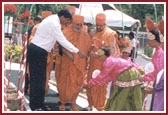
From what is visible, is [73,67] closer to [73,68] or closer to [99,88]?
[73,68]

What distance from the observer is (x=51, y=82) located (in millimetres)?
12352

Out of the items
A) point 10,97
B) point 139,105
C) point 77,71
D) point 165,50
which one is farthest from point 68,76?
point 165,50

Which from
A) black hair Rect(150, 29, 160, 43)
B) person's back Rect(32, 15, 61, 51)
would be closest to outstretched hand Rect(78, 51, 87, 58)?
person's back Rect(32, 15, 61, 51)

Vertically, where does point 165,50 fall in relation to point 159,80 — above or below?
above

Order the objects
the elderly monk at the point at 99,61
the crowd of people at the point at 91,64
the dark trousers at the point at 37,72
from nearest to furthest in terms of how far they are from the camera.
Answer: the crowd of people at the point at 91,64 < the dark trousers at the point at 37,72 < the elderly monk at the point at 99,61

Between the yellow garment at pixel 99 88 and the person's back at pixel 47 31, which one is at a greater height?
the person's back at pixel 47 31

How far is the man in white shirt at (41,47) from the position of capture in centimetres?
684

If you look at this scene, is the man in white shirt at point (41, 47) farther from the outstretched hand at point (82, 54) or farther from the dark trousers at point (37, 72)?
the outstretched hand at point (82, 54)

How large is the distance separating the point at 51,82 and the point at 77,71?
15.1 feet

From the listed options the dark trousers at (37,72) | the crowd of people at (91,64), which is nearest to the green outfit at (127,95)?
the crowd of people at (91,64)

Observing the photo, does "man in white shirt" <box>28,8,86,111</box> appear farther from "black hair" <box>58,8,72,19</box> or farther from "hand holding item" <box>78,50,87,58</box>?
"hand holding item" <box>78,50,87,58</box>

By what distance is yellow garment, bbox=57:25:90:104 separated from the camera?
7805mm

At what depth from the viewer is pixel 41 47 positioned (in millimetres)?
6809

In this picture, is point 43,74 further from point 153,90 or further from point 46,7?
point 46,7
